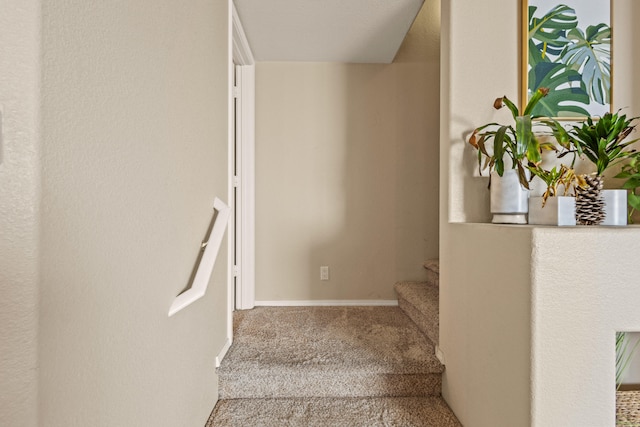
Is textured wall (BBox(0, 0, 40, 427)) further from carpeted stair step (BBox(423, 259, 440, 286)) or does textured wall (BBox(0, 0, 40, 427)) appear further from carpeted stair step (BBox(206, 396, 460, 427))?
carpeted stair step (BBox(423, 259, 440, 286))

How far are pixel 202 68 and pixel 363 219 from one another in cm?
186

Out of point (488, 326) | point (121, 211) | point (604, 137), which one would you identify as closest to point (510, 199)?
point (604, 137)

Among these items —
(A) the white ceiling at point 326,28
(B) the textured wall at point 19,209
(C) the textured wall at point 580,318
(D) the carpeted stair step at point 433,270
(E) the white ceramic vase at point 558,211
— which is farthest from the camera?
(D) the carpeted stair step at point 433,270

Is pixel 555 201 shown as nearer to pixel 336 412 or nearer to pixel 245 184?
pixel 336 412

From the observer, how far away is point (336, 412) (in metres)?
1.64

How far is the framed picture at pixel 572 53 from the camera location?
1700 mm

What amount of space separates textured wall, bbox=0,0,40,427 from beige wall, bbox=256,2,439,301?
7.75 feet

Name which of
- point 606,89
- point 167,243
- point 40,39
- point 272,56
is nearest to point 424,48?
point 272,56

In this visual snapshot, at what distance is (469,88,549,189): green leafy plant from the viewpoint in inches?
53.8

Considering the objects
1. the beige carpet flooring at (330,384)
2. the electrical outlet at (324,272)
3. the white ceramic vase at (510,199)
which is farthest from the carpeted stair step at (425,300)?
the white ceramic vase at (510,199)

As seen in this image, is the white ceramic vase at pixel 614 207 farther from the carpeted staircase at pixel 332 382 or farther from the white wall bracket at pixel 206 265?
the white wall bracket at pixel 206 265

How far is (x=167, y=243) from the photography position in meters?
1.13

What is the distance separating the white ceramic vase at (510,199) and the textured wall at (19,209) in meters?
1.60

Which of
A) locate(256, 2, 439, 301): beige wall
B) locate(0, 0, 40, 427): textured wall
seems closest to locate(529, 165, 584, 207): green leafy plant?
locate(256, 2, 439, 301): beige wall
